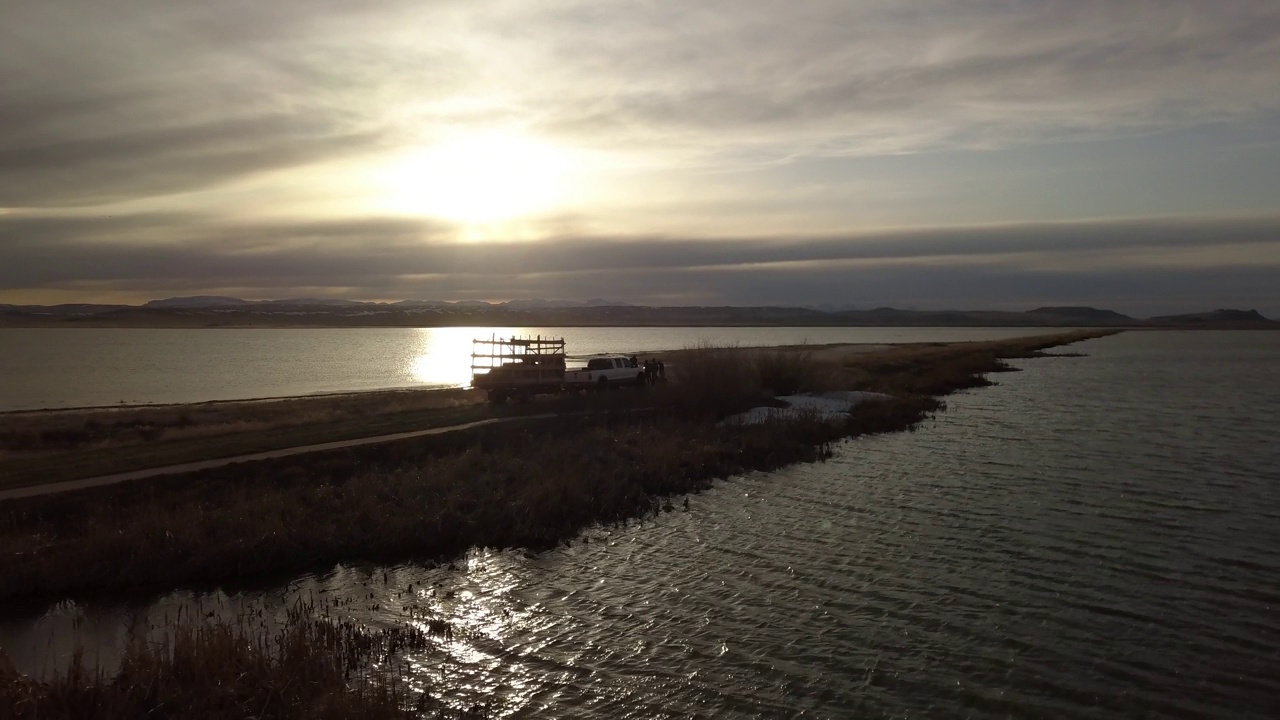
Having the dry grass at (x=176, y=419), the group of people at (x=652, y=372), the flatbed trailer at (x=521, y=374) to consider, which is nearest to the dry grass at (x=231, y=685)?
the dry grass at (x=176, y=419)

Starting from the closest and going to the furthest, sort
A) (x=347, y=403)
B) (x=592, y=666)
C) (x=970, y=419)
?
(x=592, y=666), (x=970, y=419), (x=347, y=403)

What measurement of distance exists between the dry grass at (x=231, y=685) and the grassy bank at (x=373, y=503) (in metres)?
5.05

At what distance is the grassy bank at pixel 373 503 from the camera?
15781mm

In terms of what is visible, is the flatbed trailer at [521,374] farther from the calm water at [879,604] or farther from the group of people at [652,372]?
the calm water at [879,604]

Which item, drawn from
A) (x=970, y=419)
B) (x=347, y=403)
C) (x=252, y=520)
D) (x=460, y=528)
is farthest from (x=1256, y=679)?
(x=347, y=403)

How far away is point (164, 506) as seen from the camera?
18484mm

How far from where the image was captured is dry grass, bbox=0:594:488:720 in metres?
9.17

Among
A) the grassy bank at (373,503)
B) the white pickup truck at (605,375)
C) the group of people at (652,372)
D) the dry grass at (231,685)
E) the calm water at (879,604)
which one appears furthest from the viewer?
the group of people at (652,372)

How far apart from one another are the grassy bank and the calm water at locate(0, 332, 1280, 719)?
1.12 meters

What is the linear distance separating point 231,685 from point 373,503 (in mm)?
9171

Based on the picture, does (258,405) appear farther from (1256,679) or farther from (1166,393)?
(1166,393)

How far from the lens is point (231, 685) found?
32.0 ft

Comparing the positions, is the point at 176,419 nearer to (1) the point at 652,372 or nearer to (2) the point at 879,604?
(1) the point at 652,372

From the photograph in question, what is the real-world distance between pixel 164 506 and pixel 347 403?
2475 cm
